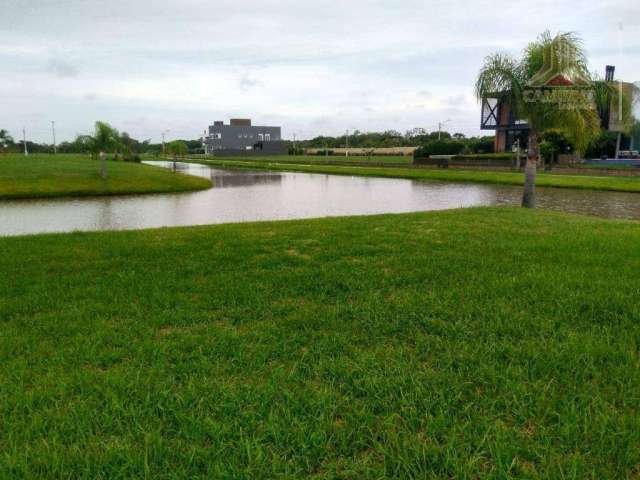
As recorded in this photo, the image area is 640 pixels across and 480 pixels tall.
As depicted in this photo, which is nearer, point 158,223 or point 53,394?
point 53,394

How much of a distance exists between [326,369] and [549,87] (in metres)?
12.9

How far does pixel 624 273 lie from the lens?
5301 millimetres

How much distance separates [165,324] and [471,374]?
267 cm

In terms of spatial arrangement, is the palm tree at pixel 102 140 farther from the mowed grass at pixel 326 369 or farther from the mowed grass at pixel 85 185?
the mowed grass at pixel 326 369

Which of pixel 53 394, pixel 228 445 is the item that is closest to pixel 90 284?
pixel 53 394

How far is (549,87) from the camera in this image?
13.1 metres

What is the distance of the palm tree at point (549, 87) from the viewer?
42.4ft

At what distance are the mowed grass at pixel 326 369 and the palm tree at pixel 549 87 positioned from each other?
828cm

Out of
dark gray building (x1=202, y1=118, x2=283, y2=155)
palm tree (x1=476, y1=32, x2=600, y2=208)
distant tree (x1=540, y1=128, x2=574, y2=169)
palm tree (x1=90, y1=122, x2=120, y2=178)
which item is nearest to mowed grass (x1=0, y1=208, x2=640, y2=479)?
palm tree (x1=476, y1=32, x2=600, y2=208)

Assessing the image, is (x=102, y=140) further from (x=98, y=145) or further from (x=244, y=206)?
(x=244, y=206)

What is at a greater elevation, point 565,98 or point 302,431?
point 565,98

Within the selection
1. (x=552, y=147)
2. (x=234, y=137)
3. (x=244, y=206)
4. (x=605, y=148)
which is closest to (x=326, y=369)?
(x=244, y=206)

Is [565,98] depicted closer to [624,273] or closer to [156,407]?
[624,273]

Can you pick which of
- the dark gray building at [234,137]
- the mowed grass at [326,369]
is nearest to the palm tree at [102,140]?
the mowed grass at [326,369]
